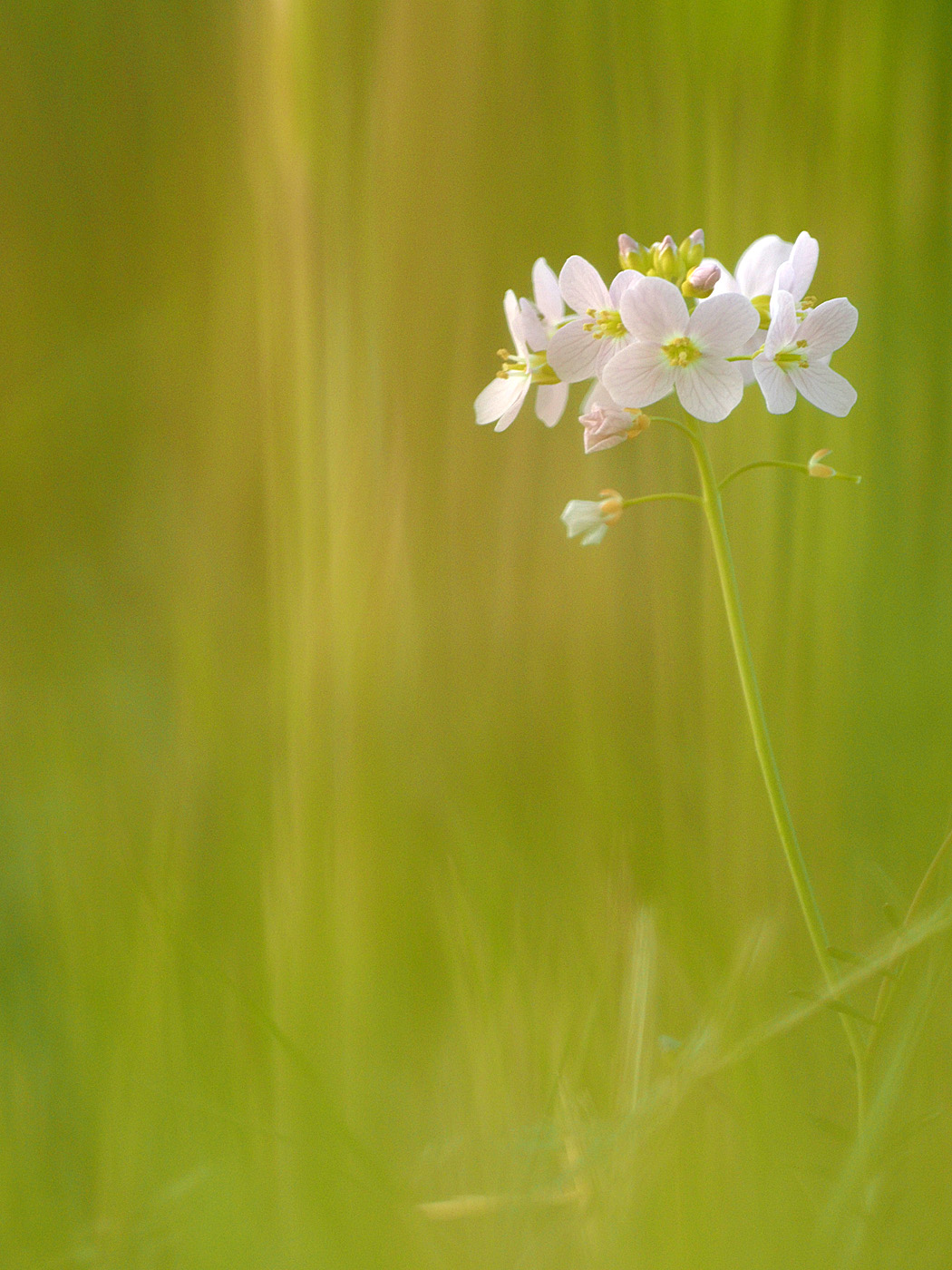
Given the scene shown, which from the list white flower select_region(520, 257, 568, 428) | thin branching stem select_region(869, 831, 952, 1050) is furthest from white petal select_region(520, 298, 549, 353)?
thin branching stem select_region(869, 831, 952, 1050)

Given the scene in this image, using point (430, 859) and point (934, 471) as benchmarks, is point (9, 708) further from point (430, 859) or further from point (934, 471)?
point (934, 471)

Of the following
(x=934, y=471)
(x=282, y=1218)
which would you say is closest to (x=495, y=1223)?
(x=282, y=1218)

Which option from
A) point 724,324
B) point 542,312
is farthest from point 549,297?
point 724,324

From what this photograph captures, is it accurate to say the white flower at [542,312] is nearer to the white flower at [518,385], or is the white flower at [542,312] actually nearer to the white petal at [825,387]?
the white flower at [518,385]

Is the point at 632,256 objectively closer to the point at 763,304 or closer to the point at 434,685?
the point at 763,304

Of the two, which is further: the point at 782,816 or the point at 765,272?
the point at 765,272

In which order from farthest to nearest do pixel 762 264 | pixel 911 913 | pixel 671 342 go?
1. pixel 762 264
2. pixel 671 342
3. pixel 911 913

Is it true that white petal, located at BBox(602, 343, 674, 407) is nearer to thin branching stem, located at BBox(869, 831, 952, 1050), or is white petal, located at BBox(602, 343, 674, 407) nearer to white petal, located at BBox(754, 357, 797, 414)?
white petal, located at BBox(754, 357, 797, 414)

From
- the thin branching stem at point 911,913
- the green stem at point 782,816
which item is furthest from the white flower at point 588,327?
the thin branching stem at point 911,913
